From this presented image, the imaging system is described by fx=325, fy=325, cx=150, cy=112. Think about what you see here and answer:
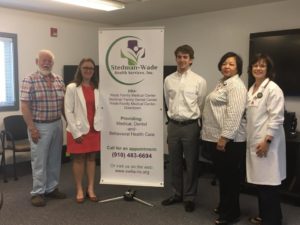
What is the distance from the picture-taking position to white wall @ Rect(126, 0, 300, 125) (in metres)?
3.97

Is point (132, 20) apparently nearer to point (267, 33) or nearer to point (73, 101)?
point (267, 33)

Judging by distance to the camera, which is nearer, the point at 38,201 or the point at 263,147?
the point at 263,147

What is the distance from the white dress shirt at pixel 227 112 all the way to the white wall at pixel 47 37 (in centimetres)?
308

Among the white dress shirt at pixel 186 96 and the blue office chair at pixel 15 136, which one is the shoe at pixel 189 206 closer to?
the white dress shirt at pixel 186 96

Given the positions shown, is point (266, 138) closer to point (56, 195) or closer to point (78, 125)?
point (78, 125)

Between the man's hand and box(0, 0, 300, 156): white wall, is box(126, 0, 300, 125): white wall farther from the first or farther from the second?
the man's hand

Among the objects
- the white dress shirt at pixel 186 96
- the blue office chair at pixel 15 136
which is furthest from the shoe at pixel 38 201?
the white dress shirt at pixel 186 96

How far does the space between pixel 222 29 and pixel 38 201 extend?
327 centimetres

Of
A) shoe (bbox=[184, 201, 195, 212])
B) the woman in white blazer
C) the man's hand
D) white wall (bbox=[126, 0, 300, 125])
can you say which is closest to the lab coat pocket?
the woman in white blazer

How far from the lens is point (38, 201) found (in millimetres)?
3291

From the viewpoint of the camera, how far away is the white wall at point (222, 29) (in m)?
3.97

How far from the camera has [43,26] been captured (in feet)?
16.1

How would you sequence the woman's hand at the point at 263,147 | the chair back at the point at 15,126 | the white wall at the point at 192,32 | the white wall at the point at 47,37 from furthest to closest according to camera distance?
the white wall at the point at 47,37 → the chair back at the point at 15,126 → the white wall at the point at 192,32 → the woman's hand at the point at 263,147

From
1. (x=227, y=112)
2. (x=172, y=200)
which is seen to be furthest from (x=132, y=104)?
(x=172, y=200)
